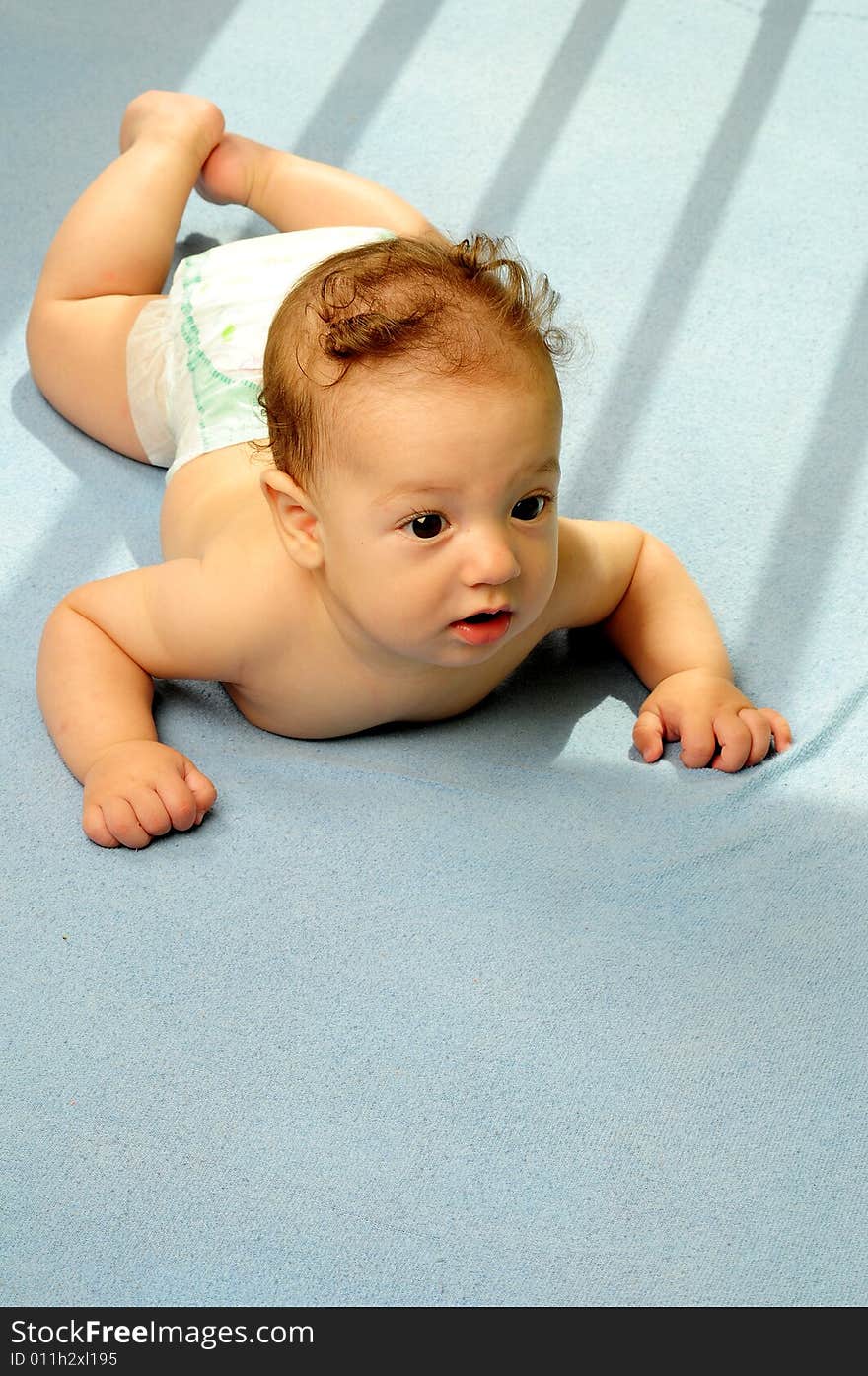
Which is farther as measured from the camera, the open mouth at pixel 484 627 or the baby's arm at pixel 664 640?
the baby's arm at pixel 664 640

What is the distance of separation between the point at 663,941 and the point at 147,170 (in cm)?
88

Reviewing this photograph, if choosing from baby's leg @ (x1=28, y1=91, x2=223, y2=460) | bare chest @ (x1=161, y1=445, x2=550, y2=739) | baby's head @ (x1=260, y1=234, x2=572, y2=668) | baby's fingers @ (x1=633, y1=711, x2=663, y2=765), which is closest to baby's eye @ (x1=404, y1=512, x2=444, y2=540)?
baby's head @ (x1=260, y1=234, x2=572, y2=668)

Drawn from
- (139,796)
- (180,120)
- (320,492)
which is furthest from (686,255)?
(139,796)

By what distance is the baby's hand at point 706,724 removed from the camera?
3.42 feet

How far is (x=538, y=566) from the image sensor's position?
904 mm

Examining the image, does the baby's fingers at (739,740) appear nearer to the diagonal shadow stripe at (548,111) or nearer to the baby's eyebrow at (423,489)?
the baby's eyebrow at (423,489)

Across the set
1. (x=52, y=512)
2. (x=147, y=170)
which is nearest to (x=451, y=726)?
(x=52, y=512)

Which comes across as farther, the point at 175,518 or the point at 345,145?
the point at 345,145

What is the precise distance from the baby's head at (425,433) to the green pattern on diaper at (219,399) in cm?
23

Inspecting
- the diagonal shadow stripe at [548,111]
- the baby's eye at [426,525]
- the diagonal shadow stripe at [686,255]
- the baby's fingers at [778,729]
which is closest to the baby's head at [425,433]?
the baby's eye at [426,525]

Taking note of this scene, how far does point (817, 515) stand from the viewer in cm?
127

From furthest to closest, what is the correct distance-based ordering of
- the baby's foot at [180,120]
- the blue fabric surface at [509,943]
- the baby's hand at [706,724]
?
the baby's foot at [180,120] → the baby's hand at [706,724] → the blue fabric surface at [509,943]

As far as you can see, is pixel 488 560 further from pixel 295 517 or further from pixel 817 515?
pixel 817 515
